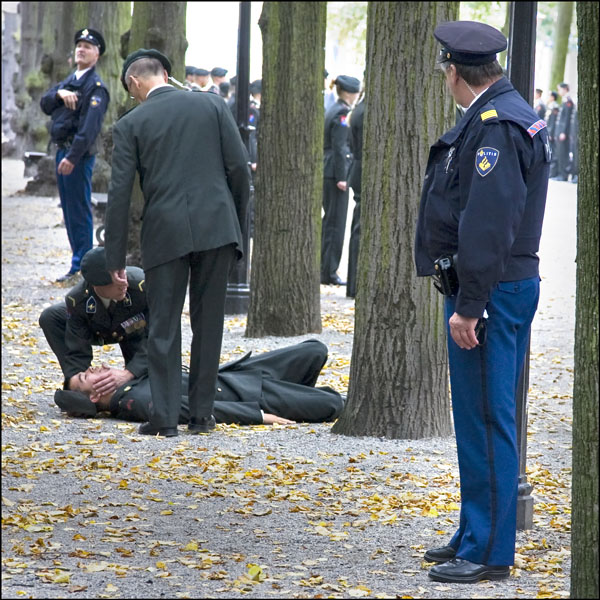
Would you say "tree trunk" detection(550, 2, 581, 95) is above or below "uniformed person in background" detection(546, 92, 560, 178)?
above

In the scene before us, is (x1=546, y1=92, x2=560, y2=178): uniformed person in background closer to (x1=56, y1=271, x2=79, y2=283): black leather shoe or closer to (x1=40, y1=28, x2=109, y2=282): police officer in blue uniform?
(x1=56, y1=271, x2=79, y2=283): black leather shoe

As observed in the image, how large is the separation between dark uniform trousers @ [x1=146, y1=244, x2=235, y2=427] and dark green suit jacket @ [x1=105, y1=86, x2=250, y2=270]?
0.41ft

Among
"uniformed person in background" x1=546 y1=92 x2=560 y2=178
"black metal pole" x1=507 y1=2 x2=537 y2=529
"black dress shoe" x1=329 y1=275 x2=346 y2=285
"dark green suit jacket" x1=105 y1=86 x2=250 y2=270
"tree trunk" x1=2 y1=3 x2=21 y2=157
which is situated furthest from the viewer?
"tree trunk" x1=2 y1=3 x2=21 y2=157

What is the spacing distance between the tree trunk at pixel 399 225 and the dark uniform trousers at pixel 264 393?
2.19ft

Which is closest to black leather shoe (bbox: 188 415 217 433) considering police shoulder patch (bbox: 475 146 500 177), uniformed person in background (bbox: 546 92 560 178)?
police shoulder patch (bbox: 475 146 500 177)

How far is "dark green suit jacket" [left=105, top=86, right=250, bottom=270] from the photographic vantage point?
6945mm

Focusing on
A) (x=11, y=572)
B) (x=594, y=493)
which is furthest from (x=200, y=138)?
(x=594, y=493)

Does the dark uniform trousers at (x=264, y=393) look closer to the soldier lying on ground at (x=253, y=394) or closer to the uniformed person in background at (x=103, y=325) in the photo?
the soldier lying on ground at (x=253, y=394)

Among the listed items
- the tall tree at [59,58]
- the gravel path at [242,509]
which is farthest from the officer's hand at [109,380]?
the tall tree at [59,58]

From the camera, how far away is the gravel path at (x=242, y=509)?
4680 mm

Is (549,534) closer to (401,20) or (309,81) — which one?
(401,20)

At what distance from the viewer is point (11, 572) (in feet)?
15.3

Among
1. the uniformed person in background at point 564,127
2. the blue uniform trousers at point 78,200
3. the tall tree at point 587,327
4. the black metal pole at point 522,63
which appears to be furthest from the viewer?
the uniformed person in background at point 564,127

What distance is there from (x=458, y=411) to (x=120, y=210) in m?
2.82
